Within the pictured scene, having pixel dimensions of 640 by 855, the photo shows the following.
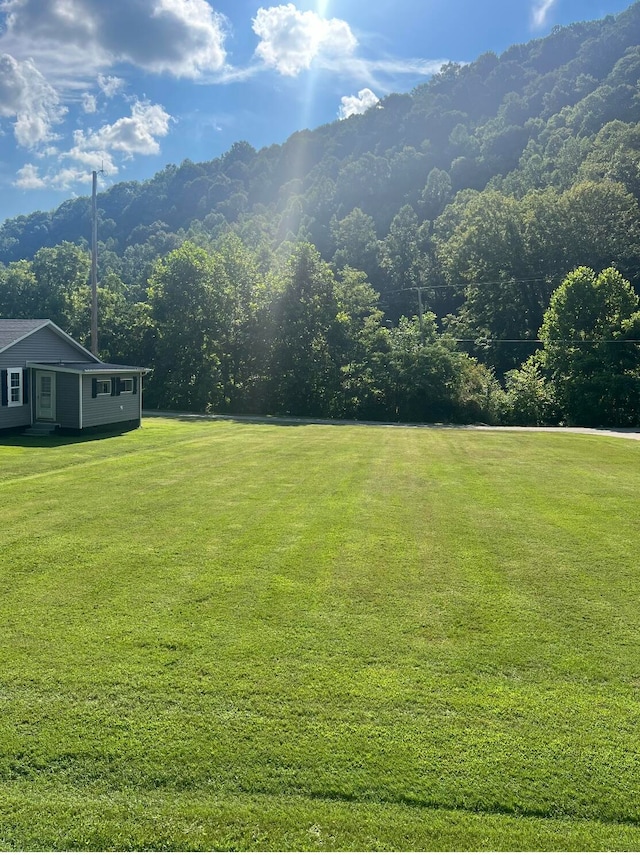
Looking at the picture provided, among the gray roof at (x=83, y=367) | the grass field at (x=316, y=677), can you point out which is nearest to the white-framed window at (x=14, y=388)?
the gray roof at (x=83, y=367)

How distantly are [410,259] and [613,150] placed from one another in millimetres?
21833

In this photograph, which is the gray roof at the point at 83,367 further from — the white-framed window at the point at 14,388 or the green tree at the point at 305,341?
the green tree at the point at 305,341

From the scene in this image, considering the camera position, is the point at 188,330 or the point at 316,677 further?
the point at 188,330

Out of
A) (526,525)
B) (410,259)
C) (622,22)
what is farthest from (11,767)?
(622,22)

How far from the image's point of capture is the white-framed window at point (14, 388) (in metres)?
17.9

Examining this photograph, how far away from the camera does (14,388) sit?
18172 millimetres

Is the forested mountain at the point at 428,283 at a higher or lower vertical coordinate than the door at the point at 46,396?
higher

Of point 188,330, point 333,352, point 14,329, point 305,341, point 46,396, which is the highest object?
point 188,330

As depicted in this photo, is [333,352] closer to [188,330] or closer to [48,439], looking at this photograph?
[188,330]

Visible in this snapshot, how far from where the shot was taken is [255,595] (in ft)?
19.0

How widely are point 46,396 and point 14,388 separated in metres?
1.05

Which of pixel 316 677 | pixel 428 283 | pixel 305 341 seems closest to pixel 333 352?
pixel 305 341

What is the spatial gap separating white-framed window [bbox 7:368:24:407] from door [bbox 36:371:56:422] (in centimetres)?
59

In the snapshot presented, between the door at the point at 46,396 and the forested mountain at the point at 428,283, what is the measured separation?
15426mm
